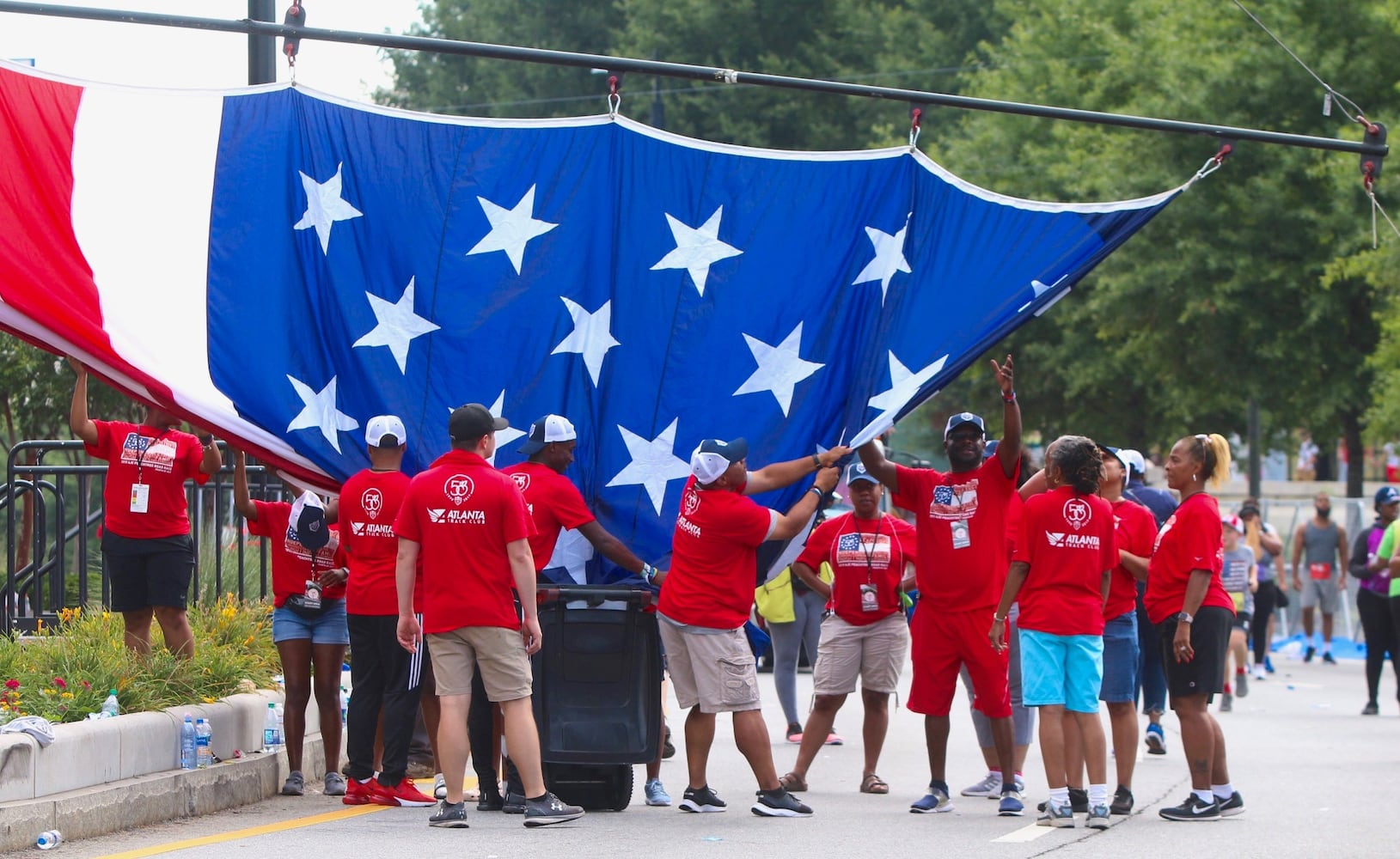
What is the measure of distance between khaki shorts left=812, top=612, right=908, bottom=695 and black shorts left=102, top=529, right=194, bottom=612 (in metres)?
3.73

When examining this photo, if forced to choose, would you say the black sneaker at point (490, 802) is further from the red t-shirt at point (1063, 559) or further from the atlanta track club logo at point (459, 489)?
the red t-shirt at point (1063, 559)

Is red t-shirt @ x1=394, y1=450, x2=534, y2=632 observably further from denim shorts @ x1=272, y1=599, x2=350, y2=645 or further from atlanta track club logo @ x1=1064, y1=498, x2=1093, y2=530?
atlanta track club logo @ x1=1064, y1=498, x2=1093, y2=530

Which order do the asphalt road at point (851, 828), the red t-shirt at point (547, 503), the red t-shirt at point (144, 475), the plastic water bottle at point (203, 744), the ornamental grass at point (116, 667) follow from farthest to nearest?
the red t-shirt at point (144, 475) → the red t-shirt at point (547, 503) → the plastic water bottle at point (203, 744) → the ornamental grass at point (116, 667) → the asphalt road at point (851, 828)

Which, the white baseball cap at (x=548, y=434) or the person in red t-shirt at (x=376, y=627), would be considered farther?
the white baseball cap at (x=548, y=434)

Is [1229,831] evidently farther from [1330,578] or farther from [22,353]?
[1330,578]

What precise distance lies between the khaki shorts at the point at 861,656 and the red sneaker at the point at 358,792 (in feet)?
9.07

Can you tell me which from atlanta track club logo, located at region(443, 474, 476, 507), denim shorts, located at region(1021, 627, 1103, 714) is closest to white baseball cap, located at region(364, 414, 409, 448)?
atlanta track club logo, located at region(443, 474, 476, 507)

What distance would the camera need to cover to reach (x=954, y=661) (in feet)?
32.1

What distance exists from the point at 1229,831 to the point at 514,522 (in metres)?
3.94

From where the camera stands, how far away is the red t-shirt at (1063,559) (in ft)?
30.6

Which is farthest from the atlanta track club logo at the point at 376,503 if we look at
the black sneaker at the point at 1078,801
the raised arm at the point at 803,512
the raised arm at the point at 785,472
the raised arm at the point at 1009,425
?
the black sneaker at the point at 1078,801

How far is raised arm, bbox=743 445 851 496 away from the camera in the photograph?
31.4ft

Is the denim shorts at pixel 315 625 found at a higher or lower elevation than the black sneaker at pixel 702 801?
higher

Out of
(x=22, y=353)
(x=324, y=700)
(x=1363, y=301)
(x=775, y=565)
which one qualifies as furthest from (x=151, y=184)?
(x=1363, y=301)
